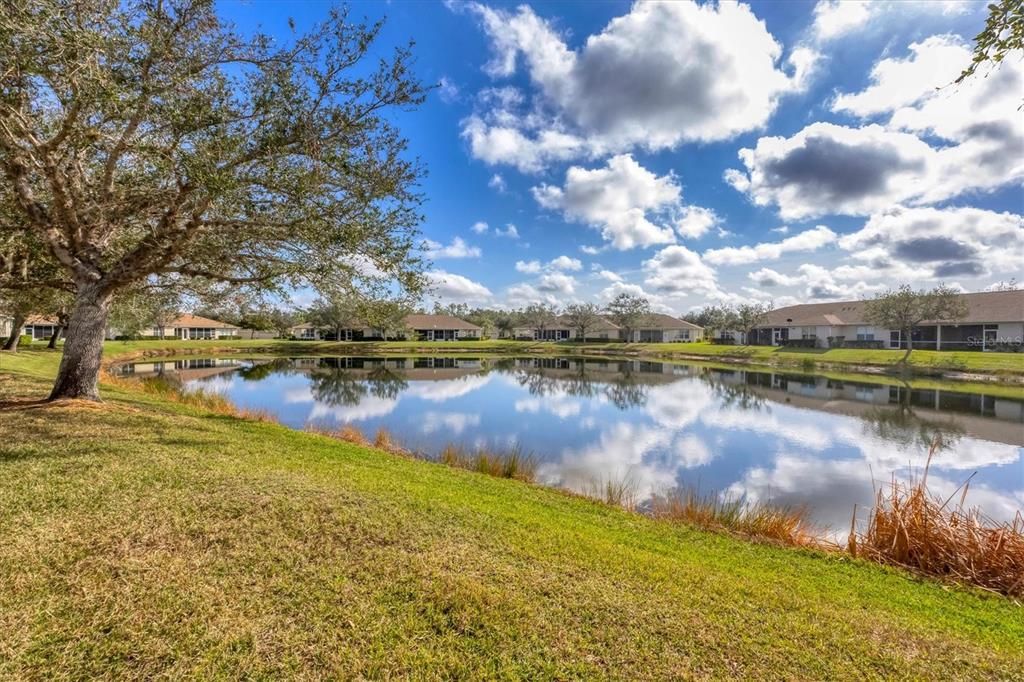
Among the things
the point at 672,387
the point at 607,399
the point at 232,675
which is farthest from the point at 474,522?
the point at 672,387

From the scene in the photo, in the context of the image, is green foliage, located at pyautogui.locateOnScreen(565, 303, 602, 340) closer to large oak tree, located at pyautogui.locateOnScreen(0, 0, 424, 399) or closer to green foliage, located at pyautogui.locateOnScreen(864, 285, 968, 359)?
green foliage, located at pyautogui.locateOnScreen(864, 285, 968, 359)

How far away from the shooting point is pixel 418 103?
352 inches

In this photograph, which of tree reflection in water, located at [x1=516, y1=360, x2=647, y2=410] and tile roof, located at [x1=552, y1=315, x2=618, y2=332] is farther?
tile roof, located at [x1=552, y1=315, x2=618, y2=332]

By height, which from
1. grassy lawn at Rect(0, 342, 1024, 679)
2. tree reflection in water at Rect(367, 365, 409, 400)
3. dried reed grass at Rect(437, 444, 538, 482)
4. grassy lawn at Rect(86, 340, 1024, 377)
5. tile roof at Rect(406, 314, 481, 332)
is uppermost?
tile roof at Rect(406, 314, 481, 332)

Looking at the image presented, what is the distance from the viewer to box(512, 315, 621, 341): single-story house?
83.7 m

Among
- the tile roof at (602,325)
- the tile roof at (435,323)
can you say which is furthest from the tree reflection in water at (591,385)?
the tile roof at (435,323)

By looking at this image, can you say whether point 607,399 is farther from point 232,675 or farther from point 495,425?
point 232,675

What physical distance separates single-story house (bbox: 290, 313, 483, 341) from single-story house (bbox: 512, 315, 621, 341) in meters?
12.4

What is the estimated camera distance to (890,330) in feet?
165

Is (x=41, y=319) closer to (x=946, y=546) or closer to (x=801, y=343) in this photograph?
(x=946, y=546)

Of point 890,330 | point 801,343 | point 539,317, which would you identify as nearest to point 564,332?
point 539,317

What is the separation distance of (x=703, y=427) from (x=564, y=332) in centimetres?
7540

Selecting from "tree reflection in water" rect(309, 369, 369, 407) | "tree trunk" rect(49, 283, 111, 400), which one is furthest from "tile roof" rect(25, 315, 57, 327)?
"tree trunk" rect(49, 283, 111, 400)

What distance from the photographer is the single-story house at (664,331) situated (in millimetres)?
78312
